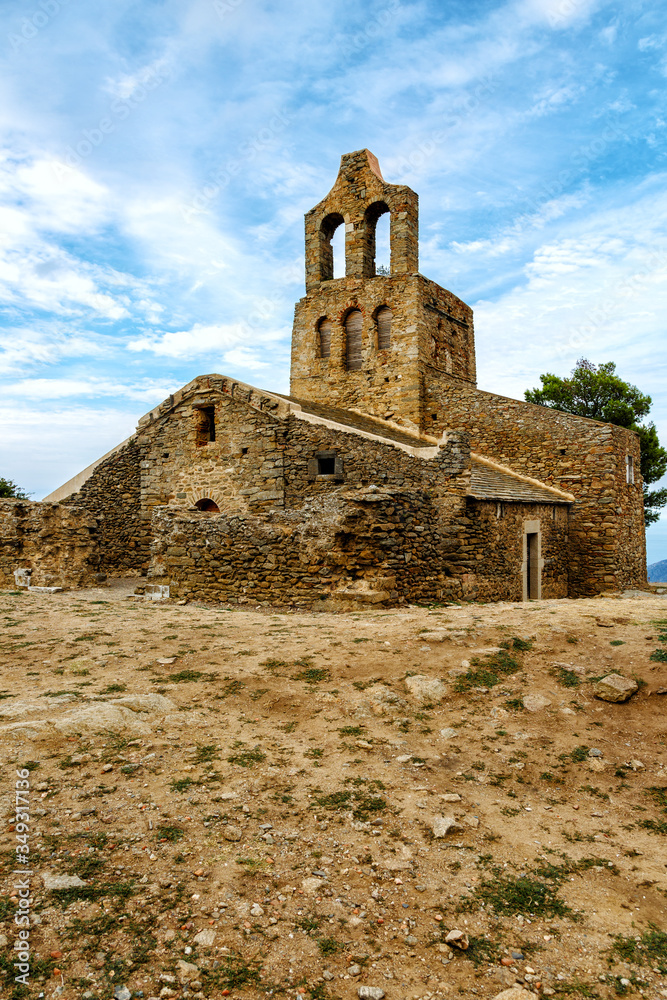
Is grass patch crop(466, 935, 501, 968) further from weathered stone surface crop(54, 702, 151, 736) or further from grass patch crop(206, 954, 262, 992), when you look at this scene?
weathered stone surface crop(54, 702, 151, 736)

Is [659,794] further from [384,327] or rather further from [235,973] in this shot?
[384,327]

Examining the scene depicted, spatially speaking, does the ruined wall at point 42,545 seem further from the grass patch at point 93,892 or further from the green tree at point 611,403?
the green tree at point 611,403

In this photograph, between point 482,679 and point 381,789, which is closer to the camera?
point 381,789

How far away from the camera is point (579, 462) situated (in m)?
17.0

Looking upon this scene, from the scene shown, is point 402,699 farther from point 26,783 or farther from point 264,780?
point 26,783

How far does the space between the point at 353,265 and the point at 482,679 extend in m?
17.1

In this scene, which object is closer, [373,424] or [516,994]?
[516,994]

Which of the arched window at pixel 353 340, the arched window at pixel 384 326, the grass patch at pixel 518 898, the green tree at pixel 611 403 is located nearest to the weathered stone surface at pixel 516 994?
the grass patch at pixel 518 898

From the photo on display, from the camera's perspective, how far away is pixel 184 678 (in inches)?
244

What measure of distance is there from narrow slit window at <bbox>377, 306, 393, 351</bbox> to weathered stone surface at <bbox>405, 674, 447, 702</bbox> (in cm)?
1520

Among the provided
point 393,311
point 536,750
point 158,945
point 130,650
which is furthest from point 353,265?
point 158,945

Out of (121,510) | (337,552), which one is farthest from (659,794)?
(121,510)

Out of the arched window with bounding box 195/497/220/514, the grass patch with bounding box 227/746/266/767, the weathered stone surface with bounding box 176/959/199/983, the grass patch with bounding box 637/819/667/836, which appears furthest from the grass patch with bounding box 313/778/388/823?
the arched window with bounding box 195/497/220/514

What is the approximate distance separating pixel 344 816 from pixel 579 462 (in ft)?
49.5
